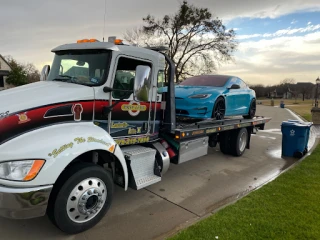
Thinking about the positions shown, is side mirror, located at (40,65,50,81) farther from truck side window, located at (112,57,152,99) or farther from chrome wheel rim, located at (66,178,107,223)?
chrome wheel rim, located at (66,178,107,223)

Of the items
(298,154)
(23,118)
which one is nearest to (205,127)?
(298,154)

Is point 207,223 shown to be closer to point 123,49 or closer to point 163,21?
point 123,49

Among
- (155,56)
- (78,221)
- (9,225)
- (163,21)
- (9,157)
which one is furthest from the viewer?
(163,21)

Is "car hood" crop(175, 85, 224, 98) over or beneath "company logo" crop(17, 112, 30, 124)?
over

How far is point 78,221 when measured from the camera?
3172 mm

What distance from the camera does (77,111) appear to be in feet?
11.0

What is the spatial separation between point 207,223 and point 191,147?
209 centimetres

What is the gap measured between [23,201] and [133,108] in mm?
2022

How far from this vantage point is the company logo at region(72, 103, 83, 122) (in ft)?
10.9

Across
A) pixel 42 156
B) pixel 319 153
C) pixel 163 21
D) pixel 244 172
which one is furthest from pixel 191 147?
pixel 163 21

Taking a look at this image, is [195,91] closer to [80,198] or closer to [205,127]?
[205,127]

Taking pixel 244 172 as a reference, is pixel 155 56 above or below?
above

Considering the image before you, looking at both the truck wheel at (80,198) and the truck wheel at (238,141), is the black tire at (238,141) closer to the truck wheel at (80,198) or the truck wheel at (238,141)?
the truck wheel at (238,141)

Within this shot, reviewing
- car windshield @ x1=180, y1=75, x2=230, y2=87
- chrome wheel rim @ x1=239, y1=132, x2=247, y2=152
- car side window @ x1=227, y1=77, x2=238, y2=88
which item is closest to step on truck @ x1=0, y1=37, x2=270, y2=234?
car windshield @ x1=180, y1=75, x2=230, y2=87
